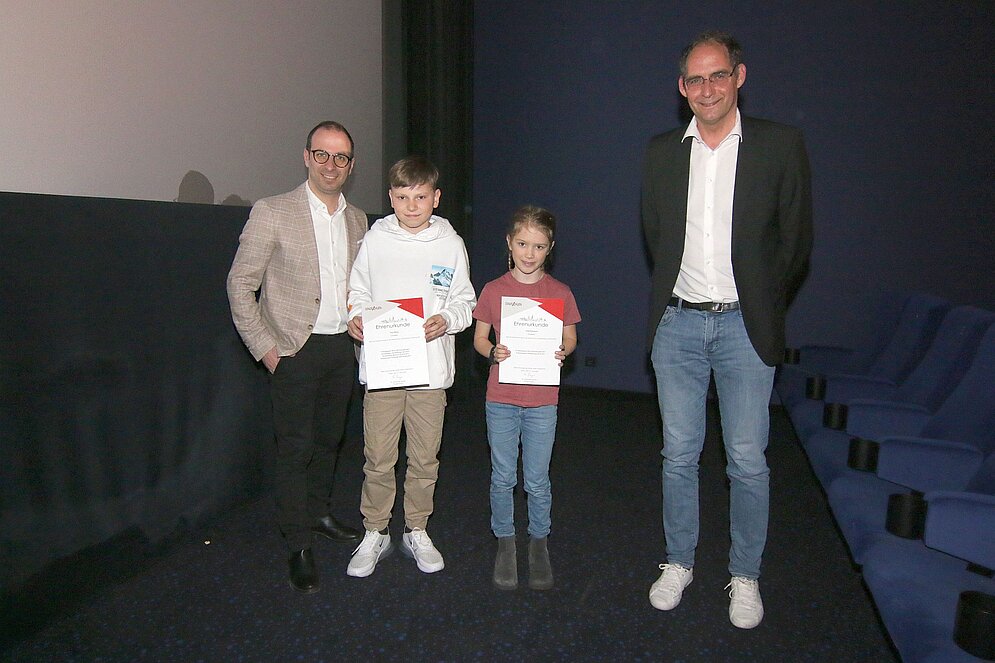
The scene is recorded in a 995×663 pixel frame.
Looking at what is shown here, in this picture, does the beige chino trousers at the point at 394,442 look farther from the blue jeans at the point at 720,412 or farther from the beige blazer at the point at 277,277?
the blue jeans at the point at 720,412

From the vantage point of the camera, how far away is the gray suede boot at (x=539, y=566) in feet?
8.61

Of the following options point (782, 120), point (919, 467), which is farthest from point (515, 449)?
point (782, 120)

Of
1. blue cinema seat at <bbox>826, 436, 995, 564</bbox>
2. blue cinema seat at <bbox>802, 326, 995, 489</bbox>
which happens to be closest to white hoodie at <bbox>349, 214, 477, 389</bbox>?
blue cinema seat at <bbox>826, 436, 995, 564</bbox>

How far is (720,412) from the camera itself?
2.36 meters

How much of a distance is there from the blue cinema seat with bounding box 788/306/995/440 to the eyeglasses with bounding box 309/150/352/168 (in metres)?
2.45

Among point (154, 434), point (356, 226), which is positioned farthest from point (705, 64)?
point (154, 434)

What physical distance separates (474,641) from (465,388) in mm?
3297

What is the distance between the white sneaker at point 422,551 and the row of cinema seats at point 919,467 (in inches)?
58.3

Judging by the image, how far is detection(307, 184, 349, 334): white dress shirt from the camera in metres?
2.62

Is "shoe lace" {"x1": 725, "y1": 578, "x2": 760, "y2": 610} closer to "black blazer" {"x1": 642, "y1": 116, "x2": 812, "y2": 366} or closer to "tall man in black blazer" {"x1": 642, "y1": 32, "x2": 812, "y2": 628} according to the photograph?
"tall man in black blazer" {"x1": 642, "y1": 32, "x2": 812, "y2": 628}

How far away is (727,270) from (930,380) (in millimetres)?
1807

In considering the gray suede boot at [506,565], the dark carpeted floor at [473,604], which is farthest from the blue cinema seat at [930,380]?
the gray suede boot at [506,565]

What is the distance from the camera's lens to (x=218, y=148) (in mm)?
3236

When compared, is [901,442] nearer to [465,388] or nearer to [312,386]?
[312,386]
